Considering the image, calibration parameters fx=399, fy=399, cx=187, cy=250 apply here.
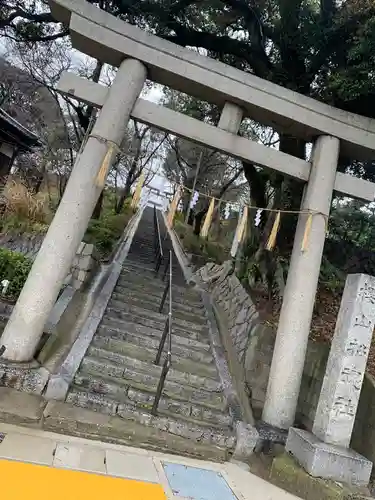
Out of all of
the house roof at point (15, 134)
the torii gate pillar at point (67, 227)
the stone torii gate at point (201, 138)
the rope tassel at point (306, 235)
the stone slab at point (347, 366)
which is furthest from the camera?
the house roof at point (15, 134)

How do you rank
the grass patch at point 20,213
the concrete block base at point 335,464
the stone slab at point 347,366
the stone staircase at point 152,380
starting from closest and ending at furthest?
the concrete block base at point 335,464 → the stone slab at point 347,366 → the stone staircase at point 152,380 → the grass patch at point 20,213

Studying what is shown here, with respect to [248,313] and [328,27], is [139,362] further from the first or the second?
[328,27]

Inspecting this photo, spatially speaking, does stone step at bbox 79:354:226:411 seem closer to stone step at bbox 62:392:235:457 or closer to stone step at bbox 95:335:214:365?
stone step at bbox 95:335:214:365

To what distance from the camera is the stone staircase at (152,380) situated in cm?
536

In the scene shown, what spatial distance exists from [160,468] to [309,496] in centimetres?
171

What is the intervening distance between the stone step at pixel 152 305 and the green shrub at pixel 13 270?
183 cm

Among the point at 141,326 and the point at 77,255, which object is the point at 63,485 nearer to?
→ the point at 141,326

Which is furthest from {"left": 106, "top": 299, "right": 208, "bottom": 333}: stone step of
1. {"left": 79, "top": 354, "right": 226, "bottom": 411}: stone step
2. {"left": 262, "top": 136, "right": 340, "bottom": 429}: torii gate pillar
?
{"left": 262, "top": 136, "right": 340, "bottom": 429}: torii gate pillar

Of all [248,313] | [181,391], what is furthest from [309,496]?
[248,313]

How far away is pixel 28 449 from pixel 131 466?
1.06 m

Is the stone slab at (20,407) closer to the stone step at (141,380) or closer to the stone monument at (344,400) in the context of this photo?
the stone step at (141,380)

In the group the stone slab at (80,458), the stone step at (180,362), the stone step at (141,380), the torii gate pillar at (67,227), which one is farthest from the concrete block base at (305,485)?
the torii gate pillar at (67,227)

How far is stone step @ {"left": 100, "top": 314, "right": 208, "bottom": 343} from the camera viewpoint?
24.8 ft

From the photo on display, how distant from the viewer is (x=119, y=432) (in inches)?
196
